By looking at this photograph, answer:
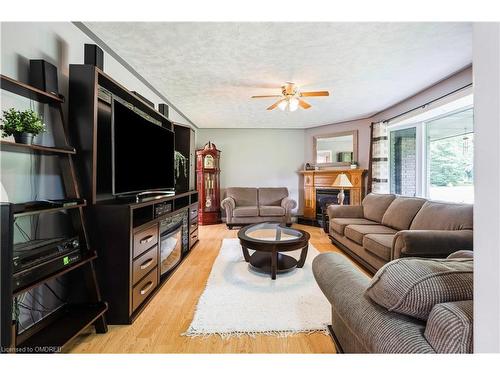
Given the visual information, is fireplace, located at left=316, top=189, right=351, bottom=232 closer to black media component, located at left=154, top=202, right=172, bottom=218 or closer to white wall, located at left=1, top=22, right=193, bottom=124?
black media component, located at left=154, top=202, right=172, bottom=218

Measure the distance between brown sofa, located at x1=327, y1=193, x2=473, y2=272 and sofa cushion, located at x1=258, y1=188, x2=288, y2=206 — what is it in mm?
1738

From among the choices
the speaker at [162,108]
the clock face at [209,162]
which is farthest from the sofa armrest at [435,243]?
the clock face at [209,162]

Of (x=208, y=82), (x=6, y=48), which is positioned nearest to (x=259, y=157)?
(x=208, y=82)

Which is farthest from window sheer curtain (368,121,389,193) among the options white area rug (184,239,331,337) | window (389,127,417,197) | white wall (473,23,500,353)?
white wall (473,23,500,353)

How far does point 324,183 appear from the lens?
16.7 feet

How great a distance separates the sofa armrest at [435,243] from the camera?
1872 mm

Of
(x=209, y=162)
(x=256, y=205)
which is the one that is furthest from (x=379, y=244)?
(x=209, y=162)

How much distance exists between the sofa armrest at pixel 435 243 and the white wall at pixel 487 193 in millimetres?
1557

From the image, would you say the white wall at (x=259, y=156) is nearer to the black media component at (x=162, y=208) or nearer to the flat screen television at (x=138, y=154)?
the flat screen television at (x=138, y=154)

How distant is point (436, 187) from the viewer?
11.0ft

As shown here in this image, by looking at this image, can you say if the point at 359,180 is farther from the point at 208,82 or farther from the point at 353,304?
the point at 353,304

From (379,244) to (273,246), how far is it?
1.10 m
